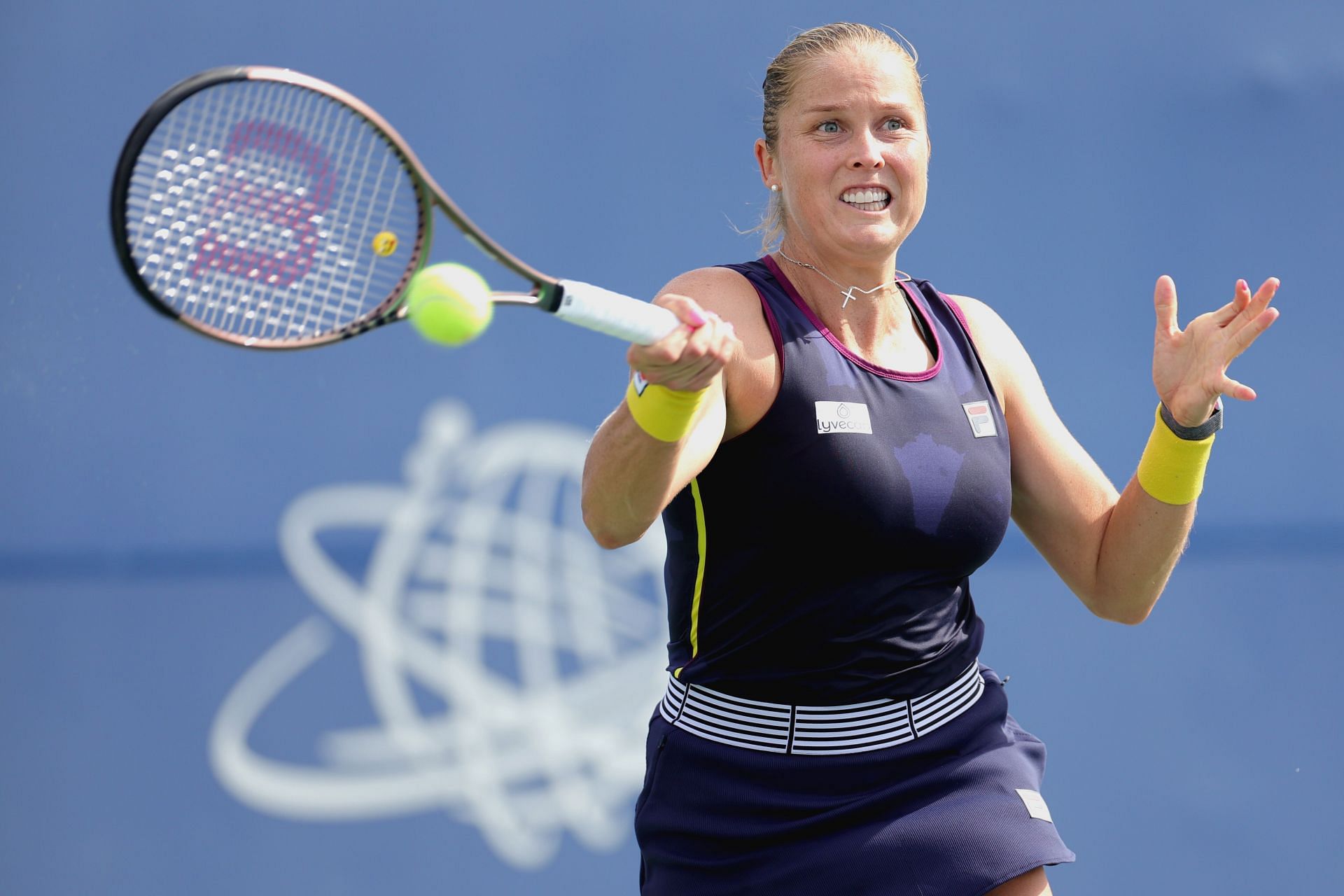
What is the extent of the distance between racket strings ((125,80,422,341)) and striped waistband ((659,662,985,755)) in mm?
680

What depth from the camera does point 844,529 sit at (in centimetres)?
170

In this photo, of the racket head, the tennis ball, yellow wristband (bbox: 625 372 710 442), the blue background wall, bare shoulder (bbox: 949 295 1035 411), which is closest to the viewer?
the tennis ball

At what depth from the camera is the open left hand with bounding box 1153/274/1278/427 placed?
6.03 feet

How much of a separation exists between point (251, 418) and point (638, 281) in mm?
870

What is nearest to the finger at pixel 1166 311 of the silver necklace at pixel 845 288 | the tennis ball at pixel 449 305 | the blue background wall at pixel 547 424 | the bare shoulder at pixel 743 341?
the silver necklace at pixel 845 288

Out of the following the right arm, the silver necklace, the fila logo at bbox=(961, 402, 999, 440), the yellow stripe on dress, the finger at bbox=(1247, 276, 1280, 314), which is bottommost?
the yellow stripe on dress

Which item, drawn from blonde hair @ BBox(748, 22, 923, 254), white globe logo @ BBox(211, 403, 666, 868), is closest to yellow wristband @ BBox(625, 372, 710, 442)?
blonde hair @ BBox(748, 22, 923, 254)

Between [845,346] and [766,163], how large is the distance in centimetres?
36

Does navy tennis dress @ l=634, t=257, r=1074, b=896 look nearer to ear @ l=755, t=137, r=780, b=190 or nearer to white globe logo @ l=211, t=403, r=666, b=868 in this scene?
ear @ l=755, t=137, r=780, b=190

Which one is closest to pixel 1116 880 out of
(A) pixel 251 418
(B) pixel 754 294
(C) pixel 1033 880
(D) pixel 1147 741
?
(D) pixel 1147 741

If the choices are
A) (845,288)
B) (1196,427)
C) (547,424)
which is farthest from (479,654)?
(1196,427)

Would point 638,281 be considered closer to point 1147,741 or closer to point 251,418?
point 251,418

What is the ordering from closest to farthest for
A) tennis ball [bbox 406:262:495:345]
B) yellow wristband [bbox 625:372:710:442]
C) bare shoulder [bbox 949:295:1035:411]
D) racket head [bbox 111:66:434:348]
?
tennis ball [bbox 406:262:495:345]
yellow wristband [bbox 625:372:710:442]
racket head [bbox 111:66:434:348]
bare shoulder [bbox 949:295:1035:411]

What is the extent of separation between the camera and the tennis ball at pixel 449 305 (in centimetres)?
140
